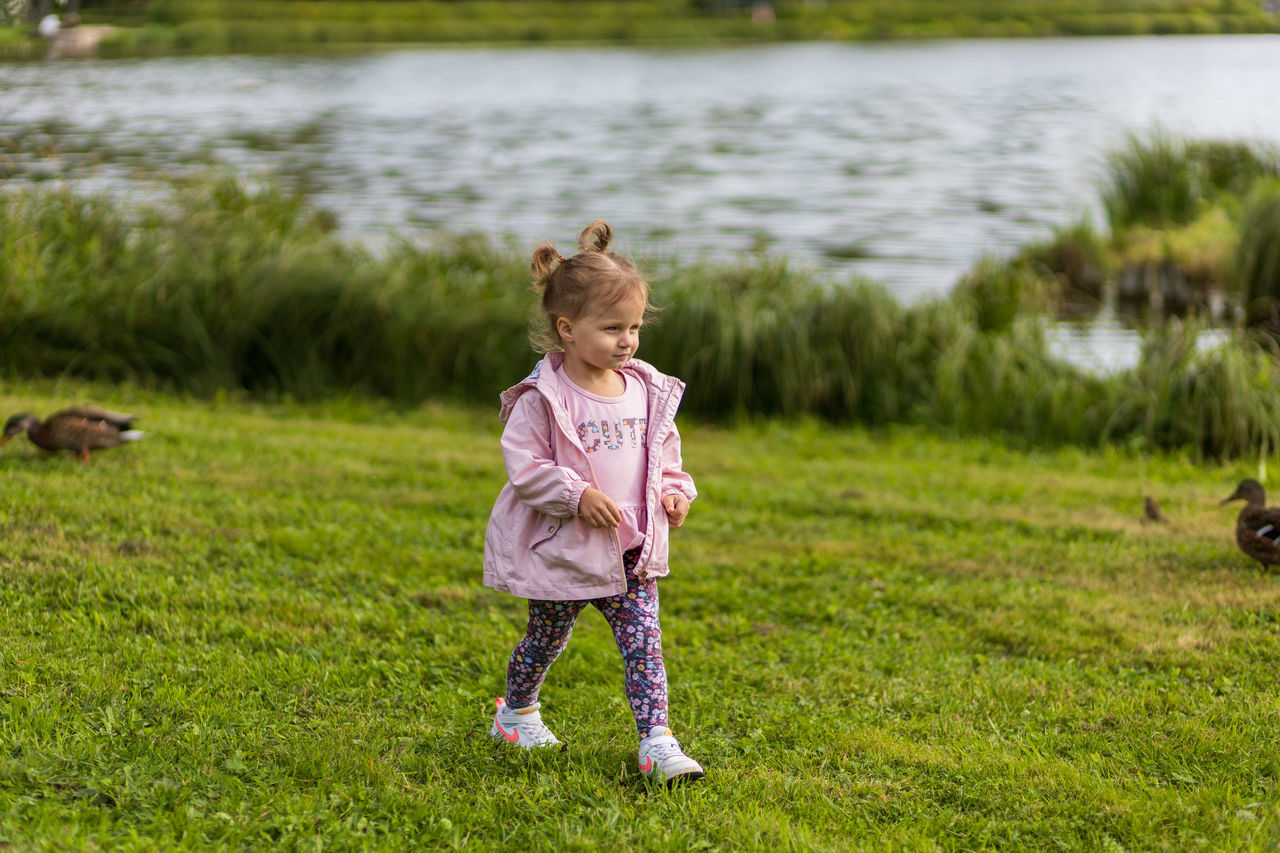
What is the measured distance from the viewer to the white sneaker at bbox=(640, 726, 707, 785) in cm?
378

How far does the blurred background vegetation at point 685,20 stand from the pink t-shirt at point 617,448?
26.3 metres

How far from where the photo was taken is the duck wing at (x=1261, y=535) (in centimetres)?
588

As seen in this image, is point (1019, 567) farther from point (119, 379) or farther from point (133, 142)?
point (133, 142)

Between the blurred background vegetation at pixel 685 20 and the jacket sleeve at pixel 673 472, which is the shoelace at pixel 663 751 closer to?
the jacket sleeve at pixel 673 472

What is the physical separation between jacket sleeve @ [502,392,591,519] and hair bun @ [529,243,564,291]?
38 cm

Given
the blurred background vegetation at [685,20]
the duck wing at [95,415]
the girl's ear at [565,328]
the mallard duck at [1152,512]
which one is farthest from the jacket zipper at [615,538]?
the blurred background vegetation at [685,20]

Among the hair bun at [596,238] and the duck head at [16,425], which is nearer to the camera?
the hair bun at [596,238]

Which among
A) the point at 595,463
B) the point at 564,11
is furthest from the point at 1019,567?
the point at 564,11

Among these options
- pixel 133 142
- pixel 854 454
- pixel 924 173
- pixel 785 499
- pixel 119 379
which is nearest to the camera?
pixel 785 499

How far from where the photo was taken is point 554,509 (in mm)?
3670

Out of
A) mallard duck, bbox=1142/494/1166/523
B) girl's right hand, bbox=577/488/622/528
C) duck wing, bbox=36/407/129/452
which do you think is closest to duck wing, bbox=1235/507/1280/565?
mallard duck, bbox=1142/494/1166/523

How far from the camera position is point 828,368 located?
11.3 m

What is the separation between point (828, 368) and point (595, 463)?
7.75 meters

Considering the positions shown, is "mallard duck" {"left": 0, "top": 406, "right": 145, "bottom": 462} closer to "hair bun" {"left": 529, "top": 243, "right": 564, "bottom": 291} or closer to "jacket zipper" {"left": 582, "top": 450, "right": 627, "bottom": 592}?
"hair bun" {"left": 529, "top": 243, "right": 564, "bottom": 291}
